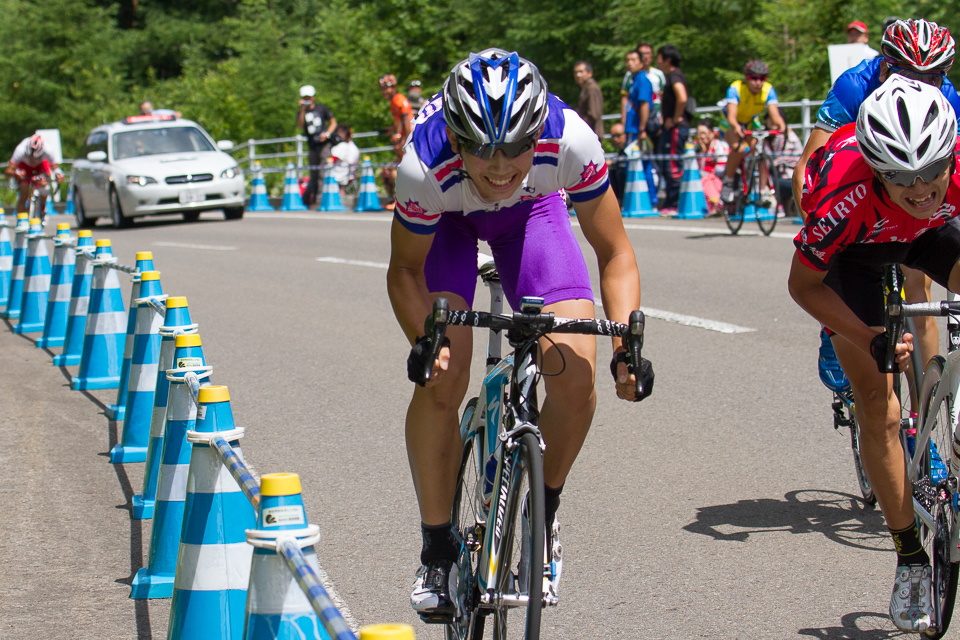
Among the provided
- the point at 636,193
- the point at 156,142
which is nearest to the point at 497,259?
the point at 636,193

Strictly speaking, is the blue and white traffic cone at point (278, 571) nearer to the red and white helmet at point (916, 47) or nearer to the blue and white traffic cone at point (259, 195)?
the red and white helmet at point (916, 47)

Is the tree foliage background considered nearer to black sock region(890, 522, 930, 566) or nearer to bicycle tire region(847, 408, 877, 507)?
bicycle tire region(847, 408, 877, 507)

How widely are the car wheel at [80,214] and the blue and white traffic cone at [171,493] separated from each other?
19.6 metres

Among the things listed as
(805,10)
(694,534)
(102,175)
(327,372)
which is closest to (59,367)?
(327,372)

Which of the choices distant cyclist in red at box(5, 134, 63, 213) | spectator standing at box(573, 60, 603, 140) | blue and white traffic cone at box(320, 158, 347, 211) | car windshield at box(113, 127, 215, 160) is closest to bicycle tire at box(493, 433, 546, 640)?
spectator standing at box(573, 60, 603, 140)

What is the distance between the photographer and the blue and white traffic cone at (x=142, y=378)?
670cm

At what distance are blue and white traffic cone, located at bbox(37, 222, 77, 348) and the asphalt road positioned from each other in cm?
21

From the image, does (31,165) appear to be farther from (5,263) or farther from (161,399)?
(161,399)

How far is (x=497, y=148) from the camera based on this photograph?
346 centimetres

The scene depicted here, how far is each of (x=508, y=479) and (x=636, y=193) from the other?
1555 cm

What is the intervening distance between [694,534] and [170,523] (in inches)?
84.9

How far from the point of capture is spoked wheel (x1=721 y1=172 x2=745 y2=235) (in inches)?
593

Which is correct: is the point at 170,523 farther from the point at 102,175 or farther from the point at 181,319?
the point at 102,175

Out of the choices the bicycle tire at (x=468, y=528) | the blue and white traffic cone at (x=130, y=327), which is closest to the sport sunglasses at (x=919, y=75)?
the bicycle tire at (x=468, y=528)
